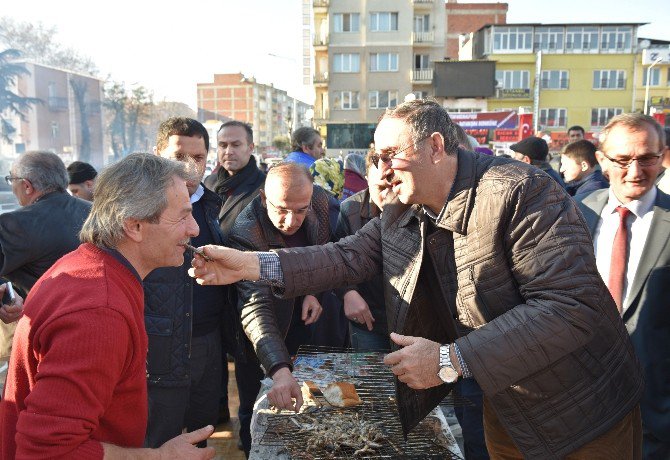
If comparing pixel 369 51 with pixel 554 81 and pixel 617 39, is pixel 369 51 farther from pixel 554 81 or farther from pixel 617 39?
pixel 617 39

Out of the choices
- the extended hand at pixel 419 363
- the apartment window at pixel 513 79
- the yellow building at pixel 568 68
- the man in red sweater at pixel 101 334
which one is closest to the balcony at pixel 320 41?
the yellow building at pixel 568 68

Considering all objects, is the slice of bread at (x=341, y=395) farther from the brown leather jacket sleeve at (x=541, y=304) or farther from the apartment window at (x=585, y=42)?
the apartment window at (x=585, y=42)

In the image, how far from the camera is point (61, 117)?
28781mm

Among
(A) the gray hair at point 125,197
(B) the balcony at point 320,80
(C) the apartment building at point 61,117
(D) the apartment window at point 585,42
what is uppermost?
(D) the apartment window at point 585,42

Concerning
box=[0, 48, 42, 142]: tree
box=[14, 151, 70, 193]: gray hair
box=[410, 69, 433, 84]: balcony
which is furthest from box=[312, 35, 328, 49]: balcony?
box=[14, 151, 70, 193]: gray hair

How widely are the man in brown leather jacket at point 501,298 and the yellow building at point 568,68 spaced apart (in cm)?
4875

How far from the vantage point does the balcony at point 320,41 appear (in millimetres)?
43625

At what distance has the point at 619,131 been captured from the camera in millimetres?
2963

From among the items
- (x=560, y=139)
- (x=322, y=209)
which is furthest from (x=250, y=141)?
(x=560, y=139)

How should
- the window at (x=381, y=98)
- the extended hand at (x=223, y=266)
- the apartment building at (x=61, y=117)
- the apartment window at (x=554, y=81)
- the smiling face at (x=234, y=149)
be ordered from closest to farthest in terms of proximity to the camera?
the extended hand at (x=223, y=266), the smiling face at (x=234, y=149), the apartment building at (x=61, y=117), the window at (x=381, y=98), the apartment window at (x=554, y=81)

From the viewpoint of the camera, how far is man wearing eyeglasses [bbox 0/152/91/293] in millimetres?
3605

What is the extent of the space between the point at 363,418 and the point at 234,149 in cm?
343

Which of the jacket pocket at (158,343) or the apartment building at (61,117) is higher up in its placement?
the apartment building at (61,117)

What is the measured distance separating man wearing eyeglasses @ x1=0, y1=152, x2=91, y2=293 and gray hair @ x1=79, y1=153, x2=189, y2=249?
6.32ft
